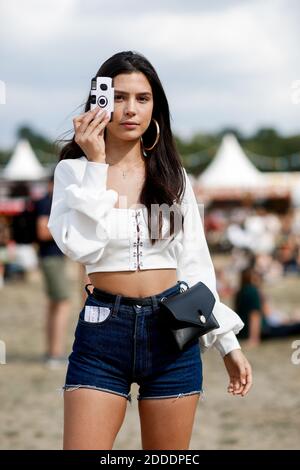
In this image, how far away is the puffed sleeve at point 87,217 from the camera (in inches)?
102

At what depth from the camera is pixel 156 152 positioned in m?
2.93

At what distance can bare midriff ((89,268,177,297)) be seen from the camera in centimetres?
272

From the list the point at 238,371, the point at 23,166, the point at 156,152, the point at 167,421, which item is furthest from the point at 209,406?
the point at 23,166

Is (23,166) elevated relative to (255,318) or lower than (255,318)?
elevated

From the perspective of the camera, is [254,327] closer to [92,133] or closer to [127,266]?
[127,266]

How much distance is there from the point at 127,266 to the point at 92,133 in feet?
1.47

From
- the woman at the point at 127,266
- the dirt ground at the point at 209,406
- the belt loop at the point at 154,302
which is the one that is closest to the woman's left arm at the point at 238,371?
the woman at the point at 127,266

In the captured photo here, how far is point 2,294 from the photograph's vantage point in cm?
1593

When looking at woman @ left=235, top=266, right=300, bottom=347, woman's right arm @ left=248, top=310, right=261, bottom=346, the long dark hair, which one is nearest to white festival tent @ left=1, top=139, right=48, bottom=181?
woman @ left=235, top=266, right=300, bottom=347

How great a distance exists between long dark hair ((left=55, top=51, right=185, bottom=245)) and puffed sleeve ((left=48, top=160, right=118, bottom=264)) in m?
0.20

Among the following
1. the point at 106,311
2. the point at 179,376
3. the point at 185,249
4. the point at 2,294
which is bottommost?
the point at 2,294

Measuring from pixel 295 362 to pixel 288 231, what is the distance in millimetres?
16850

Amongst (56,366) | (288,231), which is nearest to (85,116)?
(56,366)
